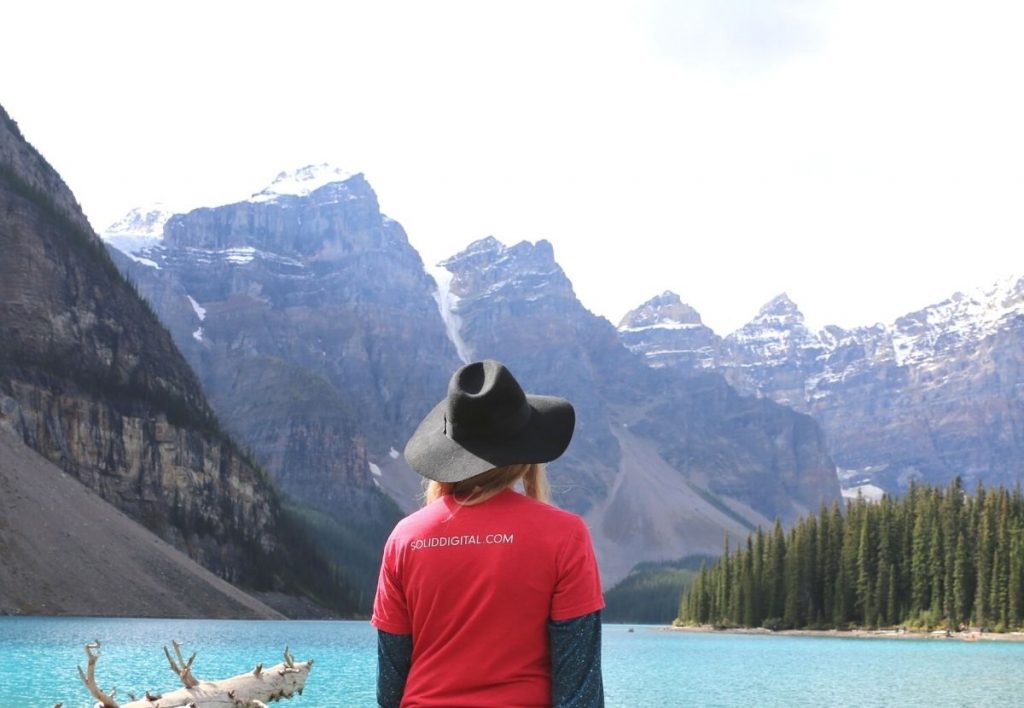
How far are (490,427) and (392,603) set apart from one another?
1.13 m

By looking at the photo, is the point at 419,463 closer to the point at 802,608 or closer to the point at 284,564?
the point at 802,608

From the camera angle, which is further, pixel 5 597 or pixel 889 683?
pixel 5 597

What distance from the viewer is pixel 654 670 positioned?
6209cm

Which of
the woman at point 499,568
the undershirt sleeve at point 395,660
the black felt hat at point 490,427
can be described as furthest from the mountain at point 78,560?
the black felt hat at point 490,427

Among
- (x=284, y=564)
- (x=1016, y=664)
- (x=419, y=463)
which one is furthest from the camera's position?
(x=284, y=564)

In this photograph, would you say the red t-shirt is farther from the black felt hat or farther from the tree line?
the tree line

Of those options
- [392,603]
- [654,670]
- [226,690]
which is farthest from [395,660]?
[654,670]

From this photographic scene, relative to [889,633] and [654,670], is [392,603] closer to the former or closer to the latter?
[654,670]

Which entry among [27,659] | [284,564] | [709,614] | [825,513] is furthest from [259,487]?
[27,659]

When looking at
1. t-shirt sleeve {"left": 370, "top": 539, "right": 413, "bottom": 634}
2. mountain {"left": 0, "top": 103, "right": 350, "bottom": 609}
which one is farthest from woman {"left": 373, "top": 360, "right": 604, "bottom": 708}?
mountain {"left": 0, "top": 103, "right": 350, "bottom": 609}

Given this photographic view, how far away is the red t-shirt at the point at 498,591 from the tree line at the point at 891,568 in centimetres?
10371

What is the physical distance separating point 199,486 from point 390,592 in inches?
6825

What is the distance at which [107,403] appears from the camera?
161750 millimetres

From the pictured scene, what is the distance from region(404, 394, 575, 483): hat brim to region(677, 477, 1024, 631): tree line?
104 m
